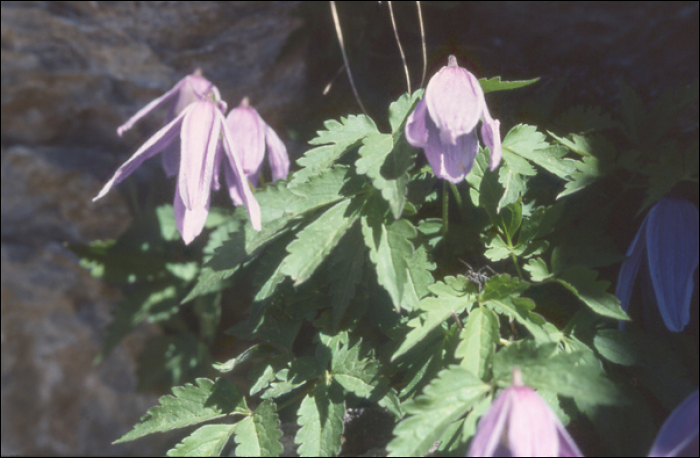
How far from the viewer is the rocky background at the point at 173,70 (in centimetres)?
194

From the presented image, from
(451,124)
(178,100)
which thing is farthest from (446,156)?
(178,100)

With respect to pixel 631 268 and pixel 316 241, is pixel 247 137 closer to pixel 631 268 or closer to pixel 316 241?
pixel 316 241

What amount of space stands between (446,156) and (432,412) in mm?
518

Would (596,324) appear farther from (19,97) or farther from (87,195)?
(19,97)

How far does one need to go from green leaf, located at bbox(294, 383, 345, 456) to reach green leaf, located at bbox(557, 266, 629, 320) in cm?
56

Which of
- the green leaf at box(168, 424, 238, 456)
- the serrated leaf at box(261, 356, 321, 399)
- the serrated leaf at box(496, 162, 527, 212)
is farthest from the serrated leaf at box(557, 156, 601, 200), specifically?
the green leaf at box(168, 424, 238, 456)

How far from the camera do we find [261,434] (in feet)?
3.65

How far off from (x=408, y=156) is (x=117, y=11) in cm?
162

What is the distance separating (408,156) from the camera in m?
1.03

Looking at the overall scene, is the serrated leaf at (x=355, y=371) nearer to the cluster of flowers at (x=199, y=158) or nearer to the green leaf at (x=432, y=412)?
the green leaf at (x=432, y=412)

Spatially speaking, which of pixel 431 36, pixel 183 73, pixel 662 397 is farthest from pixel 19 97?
pixel 662 397

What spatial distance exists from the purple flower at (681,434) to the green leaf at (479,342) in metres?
0.31

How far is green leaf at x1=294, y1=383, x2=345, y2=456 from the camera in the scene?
1.05 metres

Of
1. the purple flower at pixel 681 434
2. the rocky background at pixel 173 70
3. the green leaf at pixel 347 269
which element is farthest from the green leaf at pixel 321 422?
the rocky background at pixel 173 70
